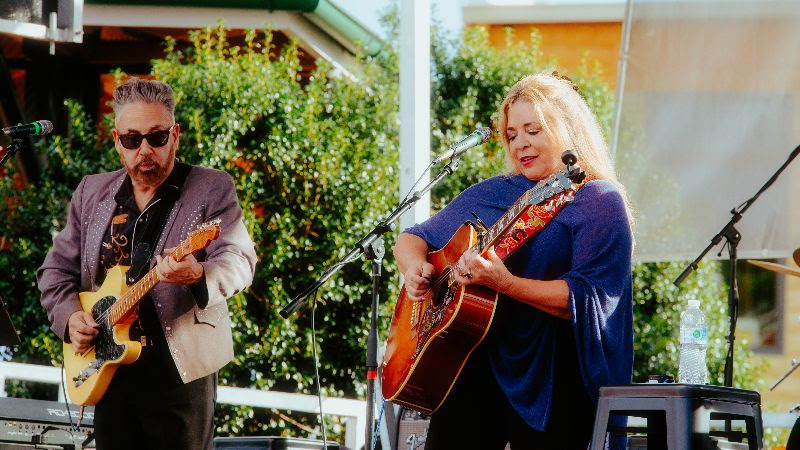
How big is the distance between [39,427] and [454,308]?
2256mm

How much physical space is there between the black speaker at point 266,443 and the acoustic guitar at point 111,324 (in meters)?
0.96

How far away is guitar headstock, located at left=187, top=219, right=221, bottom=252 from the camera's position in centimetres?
330

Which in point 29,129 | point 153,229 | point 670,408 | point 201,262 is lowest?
point 670,408

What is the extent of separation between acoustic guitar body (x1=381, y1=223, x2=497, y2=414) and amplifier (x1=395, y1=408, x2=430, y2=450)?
1320 mm

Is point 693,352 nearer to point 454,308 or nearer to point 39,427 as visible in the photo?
point 454,308

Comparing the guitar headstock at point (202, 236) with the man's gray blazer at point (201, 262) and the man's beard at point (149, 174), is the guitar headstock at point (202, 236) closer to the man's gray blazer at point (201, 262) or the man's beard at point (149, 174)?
the man's gray blazer at point (201, 262)

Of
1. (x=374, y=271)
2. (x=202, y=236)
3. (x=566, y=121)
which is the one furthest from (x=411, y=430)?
(x=566, y=121)

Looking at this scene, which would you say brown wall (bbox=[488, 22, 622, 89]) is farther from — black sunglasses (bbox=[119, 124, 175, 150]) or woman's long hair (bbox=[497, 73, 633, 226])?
woman's long hair (bbox=[497, 73, 633, 226])

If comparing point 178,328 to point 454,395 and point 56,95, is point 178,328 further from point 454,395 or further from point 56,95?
point 56,95

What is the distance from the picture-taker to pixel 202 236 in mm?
3301

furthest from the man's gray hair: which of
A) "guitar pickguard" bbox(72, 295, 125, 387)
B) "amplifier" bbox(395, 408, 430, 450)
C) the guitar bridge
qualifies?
"amplifier" bbox(395, 408, 430, 450)

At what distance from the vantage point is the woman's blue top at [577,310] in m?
2.73

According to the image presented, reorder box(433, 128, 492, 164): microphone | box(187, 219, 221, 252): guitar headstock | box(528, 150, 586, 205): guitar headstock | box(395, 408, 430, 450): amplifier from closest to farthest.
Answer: box(528, 150, 586, 205): guitar headstock → box(187, 219, 221, 252): guitar headstock → box(433, 128, 492, 164): microphone → box(395, 408, 430, 450): amplifier

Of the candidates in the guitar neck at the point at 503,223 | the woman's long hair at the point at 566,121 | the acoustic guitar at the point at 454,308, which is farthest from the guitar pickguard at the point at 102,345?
the woman's long hair at the point at 566,121
